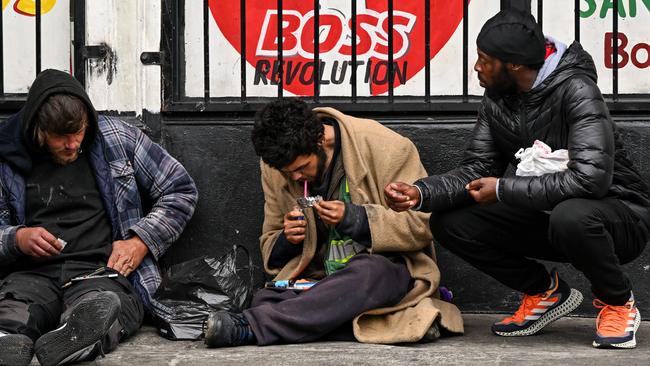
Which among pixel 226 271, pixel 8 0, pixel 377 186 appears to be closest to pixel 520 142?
pixel 377 186

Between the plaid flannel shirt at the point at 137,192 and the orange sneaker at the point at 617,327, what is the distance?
198 centimetres

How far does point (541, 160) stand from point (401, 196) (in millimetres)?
608

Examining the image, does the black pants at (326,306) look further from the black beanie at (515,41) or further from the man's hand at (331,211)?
the black beanie at (515,41)

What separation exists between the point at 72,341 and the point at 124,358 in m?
0.37

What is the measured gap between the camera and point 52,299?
529 cm

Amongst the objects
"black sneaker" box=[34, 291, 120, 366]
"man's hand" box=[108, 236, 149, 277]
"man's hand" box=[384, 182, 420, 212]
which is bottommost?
"black sneaker" box=[34, 291, 120, 366]

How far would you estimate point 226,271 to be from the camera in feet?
18.0

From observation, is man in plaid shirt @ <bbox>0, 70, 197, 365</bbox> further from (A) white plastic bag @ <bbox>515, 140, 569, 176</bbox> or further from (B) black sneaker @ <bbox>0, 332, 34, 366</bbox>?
(A) white plastic bag @ <bbox>515, 140, 569, 176</bbox>

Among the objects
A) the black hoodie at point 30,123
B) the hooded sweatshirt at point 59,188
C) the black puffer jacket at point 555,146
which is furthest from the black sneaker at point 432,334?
the black hoodie at point 30,123

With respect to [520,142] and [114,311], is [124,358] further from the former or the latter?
[520,142]

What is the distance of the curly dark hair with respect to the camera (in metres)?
5.09

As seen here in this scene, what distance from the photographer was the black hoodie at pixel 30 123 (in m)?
5.30

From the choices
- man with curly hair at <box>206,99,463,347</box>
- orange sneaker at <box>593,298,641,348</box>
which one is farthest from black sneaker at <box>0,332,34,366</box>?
orange sneaker at <box>593,298,641,348</box>

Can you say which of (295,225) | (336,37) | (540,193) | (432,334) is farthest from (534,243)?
(336,37)
